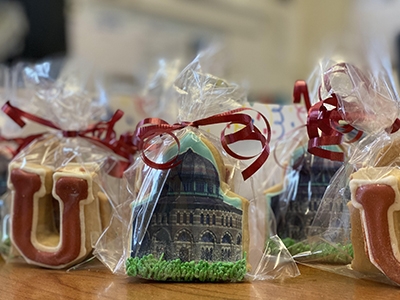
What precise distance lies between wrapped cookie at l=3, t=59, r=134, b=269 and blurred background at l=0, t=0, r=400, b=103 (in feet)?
3.24

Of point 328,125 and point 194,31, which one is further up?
point 194,31

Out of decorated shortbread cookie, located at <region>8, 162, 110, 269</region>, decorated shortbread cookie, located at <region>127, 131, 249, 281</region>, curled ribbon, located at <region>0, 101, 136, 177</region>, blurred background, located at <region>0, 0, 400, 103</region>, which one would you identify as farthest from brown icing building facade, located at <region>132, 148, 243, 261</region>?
blurred background, located at <region>0, 0, 400, 103</region>

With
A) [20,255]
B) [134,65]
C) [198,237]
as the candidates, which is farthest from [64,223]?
[134,65]

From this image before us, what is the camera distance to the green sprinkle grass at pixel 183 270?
62cm

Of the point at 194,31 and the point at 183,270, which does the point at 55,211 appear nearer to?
the point at 183,270

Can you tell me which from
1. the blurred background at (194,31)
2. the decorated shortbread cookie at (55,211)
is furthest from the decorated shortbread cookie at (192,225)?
the blurred background at (194,31)

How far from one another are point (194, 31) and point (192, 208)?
2263 millimetres

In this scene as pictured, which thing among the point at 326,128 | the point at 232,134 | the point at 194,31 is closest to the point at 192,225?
the point at 232,134

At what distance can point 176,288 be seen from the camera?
0.60 meters

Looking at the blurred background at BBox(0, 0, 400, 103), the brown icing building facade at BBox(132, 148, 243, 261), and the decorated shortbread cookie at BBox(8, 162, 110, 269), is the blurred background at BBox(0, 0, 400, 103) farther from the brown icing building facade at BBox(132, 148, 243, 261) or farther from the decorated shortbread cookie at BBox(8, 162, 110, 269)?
the brown icing building facade at BBox(132, 148, 243, 261)

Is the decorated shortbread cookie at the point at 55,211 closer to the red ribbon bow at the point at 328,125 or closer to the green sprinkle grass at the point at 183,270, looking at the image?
the green sprinkle grass at the point at 183,270

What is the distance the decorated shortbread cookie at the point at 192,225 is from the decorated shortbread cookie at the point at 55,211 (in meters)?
0.11

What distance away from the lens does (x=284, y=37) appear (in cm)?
305

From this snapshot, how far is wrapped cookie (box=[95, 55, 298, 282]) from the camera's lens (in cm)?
64
